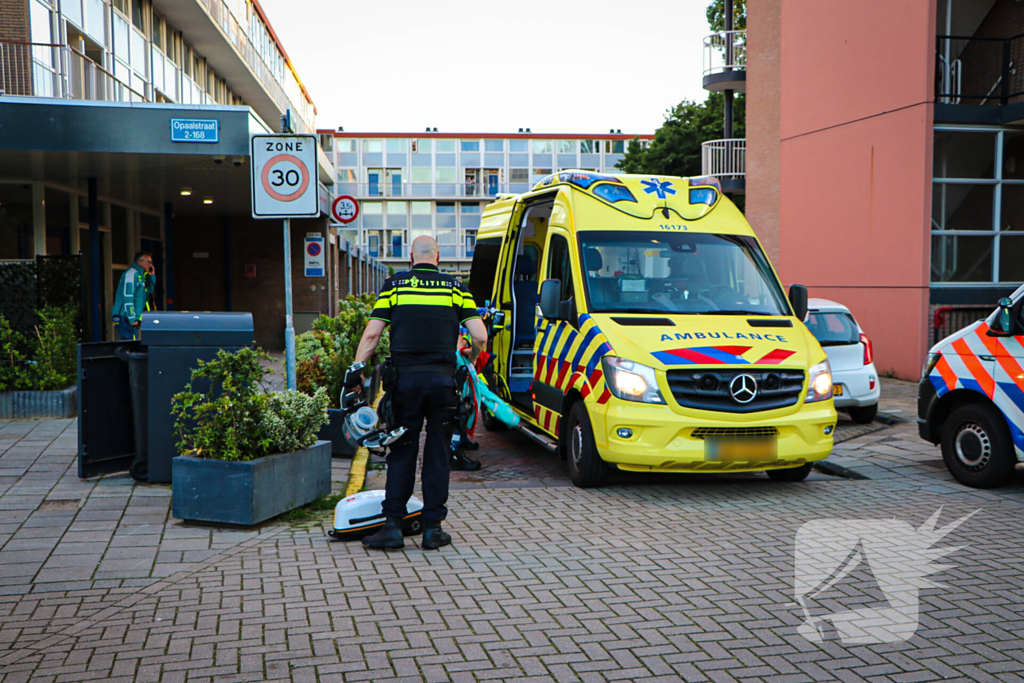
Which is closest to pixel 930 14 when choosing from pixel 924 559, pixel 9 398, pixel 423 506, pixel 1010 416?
pixel 1010 416

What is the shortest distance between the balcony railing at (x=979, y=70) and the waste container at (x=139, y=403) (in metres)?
14.7

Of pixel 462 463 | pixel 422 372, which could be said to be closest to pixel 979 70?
pixel 462 463

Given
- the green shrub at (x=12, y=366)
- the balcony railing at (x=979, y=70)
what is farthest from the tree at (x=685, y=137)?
the green shrub at (x=12, y=366)

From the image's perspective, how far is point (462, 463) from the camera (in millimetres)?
8258

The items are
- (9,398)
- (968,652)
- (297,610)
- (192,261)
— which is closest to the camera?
(968,652)

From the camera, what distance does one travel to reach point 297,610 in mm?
4465

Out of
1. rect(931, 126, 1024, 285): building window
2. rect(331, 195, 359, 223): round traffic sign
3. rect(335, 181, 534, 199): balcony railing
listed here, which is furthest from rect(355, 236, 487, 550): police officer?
rect(335, 181, 534, 199): balcony railing

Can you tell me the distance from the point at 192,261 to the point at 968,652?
72.7 feet

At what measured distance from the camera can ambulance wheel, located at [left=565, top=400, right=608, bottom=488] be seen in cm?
722

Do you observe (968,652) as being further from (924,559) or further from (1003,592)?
(924,559)

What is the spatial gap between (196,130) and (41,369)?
3.68 meters

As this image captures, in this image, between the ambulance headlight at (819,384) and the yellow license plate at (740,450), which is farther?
the ambulance headlight at (819,384)

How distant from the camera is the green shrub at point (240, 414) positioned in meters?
5.91

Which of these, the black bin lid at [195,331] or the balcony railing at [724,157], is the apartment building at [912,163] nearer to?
the balcony railing at [724,157]
